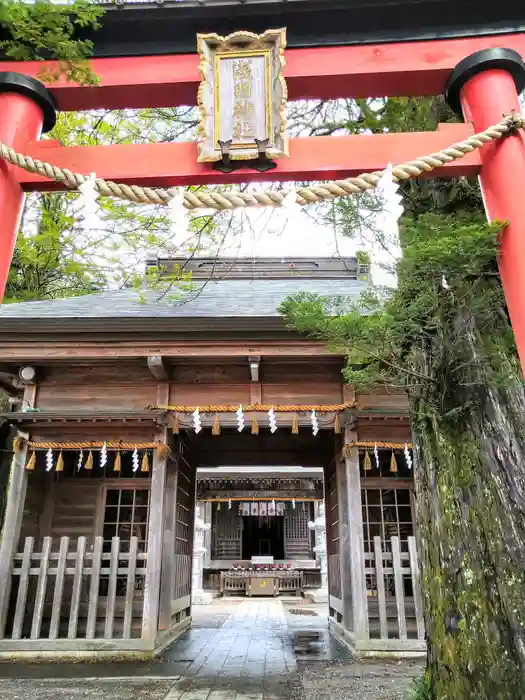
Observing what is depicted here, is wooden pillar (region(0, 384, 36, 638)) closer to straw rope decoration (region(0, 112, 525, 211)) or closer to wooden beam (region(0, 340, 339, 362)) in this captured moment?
wooden beam (region(0, 340, 339, 362))

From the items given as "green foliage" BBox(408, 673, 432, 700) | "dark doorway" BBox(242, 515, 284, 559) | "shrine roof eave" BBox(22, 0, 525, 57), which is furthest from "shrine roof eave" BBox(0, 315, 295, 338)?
"dark doorway" BBox(242, 515, 284, 559)

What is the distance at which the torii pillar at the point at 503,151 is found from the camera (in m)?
2.68

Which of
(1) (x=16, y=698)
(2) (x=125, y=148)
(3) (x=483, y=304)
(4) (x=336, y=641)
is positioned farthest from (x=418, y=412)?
(4) (x=336, y=641)

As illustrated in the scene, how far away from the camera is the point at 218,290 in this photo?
376 inches

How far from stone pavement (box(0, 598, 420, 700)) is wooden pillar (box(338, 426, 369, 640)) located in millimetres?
446

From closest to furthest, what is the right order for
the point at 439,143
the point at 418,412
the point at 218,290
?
1. the point at 439,143
2. the point at 418,412
3. the point at 218,290

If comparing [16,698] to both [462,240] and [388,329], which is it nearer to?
[388,329]

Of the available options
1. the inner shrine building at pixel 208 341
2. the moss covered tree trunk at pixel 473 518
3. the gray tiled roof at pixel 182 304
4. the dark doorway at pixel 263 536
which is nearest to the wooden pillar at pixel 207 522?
the inner shrine building at pixel 208 341

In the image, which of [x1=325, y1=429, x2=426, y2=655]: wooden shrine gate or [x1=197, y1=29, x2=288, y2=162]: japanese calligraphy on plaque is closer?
[x1=197, y1=29, x2=288, y2=162]: japanese calligraphy on plaque

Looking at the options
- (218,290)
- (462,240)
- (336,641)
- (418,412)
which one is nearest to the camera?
(462,240)

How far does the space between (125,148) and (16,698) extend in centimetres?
465

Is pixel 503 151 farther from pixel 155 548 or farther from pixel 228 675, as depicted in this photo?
pixel 155 548

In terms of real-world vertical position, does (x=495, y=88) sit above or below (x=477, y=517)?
above

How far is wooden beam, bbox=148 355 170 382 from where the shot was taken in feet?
21.3
